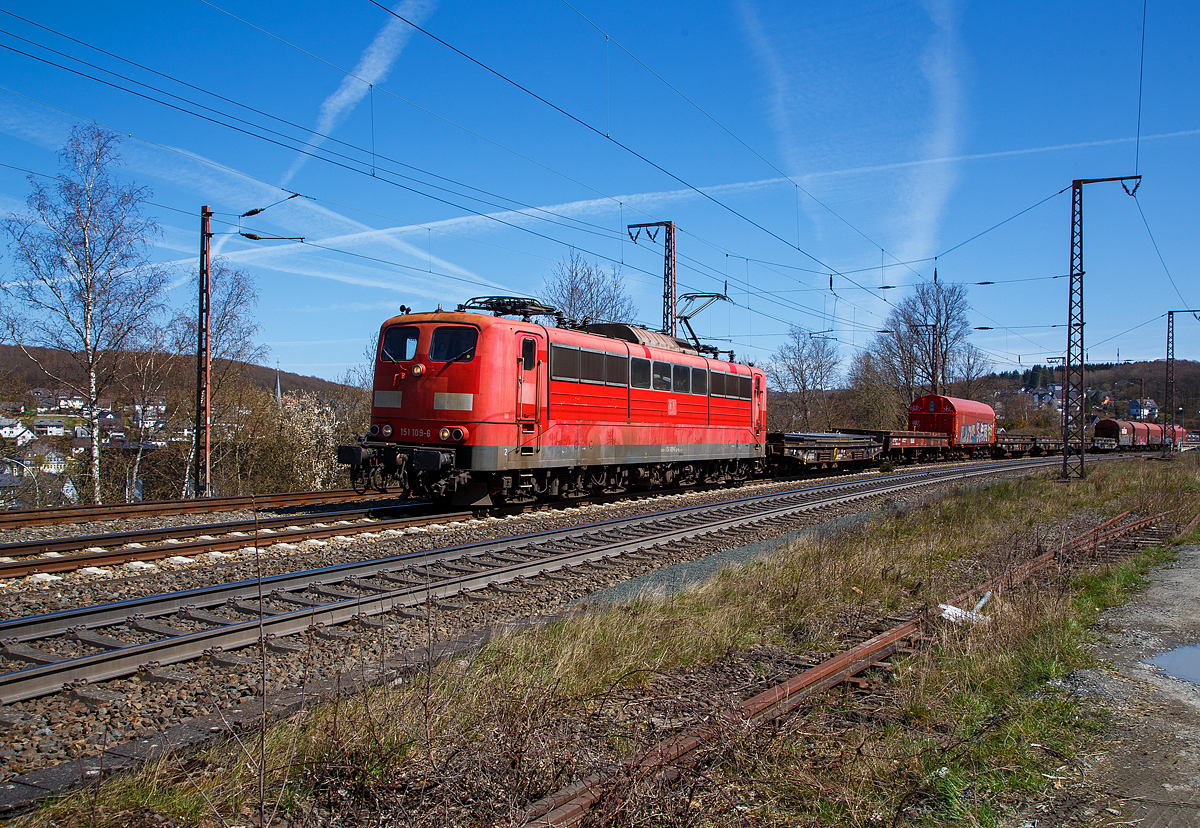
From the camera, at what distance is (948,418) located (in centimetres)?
3634

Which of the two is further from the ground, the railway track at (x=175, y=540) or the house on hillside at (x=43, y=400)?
the house on hillside at (x=43, y=400)

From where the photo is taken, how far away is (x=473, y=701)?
13.8 ft

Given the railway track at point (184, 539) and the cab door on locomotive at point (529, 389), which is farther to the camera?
the cab door on locomotive at point (529, 389)

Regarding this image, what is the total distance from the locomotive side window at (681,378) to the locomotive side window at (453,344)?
6.19 meters

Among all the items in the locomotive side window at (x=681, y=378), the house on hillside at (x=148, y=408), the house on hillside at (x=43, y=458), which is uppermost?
the locomotive side window at (x=681, y=378)

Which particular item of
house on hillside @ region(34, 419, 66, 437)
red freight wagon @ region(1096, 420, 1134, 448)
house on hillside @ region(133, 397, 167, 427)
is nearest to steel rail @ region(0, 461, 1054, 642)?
house on hillside @ region(34, 419, 66, 437)

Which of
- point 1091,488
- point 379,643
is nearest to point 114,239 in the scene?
point 379,643

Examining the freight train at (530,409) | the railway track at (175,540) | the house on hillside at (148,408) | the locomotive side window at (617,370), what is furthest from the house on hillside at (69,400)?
the locomotive side window at (617,370)

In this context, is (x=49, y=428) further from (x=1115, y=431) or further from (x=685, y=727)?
(x=1115, y=431)

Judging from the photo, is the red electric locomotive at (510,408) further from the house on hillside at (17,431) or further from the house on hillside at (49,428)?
the house on hillside at (17,431)

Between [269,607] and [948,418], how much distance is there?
36386mm

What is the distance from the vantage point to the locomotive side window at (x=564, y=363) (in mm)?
13195

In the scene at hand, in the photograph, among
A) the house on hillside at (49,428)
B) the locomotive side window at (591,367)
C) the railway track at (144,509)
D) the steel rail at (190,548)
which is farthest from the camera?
the house on hillside at (49,428)

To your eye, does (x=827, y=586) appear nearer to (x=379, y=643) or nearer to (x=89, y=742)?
(x=379, y=643)
